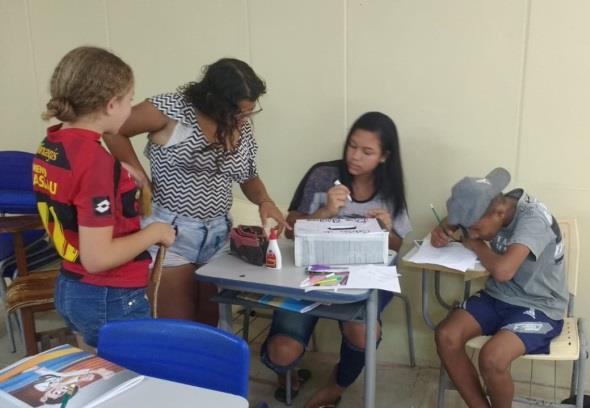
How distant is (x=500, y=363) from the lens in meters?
1.89

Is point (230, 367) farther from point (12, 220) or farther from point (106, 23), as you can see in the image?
point (106, 23)

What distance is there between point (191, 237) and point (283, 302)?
0.39m

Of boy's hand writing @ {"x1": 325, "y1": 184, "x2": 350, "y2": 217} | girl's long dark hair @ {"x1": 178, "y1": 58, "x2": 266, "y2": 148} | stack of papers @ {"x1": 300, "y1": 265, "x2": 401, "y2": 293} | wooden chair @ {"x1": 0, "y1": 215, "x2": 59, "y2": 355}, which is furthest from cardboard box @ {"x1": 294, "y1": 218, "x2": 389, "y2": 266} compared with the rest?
wooden chair @ {"x1": 0, "y1": 215, "x2": 59, "y2": 355}

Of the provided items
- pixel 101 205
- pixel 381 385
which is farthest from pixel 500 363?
pixel 101 205

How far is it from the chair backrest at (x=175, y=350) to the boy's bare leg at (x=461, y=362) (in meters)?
1.10

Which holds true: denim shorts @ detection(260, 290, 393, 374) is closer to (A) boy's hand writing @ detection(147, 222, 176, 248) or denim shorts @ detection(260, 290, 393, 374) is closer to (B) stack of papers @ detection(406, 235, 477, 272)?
(B) stack of papers @ detection(406, 235, 477, 272)

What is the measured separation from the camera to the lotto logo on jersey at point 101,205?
4.19 feet

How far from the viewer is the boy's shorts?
1927 mm

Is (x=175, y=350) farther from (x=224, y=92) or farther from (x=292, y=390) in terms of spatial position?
(x=292, y=390)

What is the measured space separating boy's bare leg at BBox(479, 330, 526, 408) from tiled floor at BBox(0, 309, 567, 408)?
1.49 ft

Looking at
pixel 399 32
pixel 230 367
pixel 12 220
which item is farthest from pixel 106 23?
pixel 230 367

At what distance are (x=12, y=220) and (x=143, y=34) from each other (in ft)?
3.59

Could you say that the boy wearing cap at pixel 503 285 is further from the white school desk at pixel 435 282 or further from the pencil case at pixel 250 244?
the pencil case at pixel 250 244

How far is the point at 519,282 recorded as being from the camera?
2053mm
